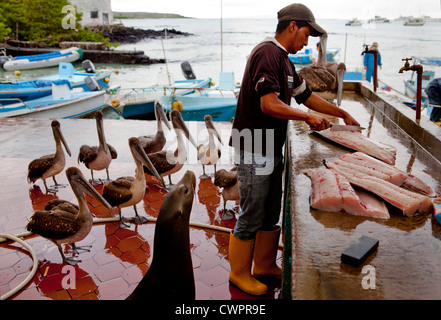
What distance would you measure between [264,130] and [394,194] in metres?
1.15

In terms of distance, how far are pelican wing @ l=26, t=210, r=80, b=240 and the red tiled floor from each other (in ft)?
1.39

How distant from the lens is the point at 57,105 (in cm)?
1441

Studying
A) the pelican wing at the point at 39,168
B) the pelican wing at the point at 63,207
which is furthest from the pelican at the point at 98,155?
the pelican wing at the point at 63,207

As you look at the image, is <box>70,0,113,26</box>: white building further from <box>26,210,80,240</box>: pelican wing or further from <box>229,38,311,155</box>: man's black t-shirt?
<box>229,38,311,155</box>: man's black t-shirt

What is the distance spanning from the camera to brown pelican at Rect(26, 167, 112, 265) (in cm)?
392

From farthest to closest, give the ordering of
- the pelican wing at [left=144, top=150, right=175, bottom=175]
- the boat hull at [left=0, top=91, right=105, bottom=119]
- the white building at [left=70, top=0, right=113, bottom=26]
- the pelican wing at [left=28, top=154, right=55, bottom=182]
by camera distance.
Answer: the white building at [left=70, top=0, right=113, bottom=26] → the boat hull at [left=0, top=91, right=105, bottom=119] → the pelican wing at [left=144, top=150, right=175, bottom=175] → the pelican wing at [left=28, top=154, right=55, bottom=182]

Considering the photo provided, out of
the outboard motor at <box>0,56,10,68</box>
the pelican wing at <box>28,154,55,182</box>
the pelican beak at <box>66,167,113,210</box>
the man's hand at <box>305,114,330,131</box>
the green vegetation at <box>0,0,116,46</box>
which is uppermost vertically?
the green vegetation at <box>0,0,116,46</box>

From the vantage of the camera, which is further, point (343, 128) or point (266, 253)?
point (343, 128)

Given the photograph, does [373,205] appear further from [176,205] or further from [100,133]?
[100,133]

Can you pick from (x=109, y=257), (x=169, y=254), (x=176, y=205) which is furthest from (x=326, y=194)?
(x=109, y=257)

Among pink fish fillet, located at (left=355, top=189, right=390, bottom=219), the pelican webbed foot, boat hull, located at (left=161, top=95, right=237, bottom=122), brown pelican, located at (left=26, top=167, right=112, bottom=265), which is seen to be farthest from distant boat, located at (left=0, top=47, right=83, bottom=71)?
pink fish fillet, located at (left=355, top=189, right=390, bottom=219)

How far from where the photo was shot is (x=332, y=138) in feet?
13.7

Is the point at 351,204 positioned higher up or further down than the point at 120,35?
further down
